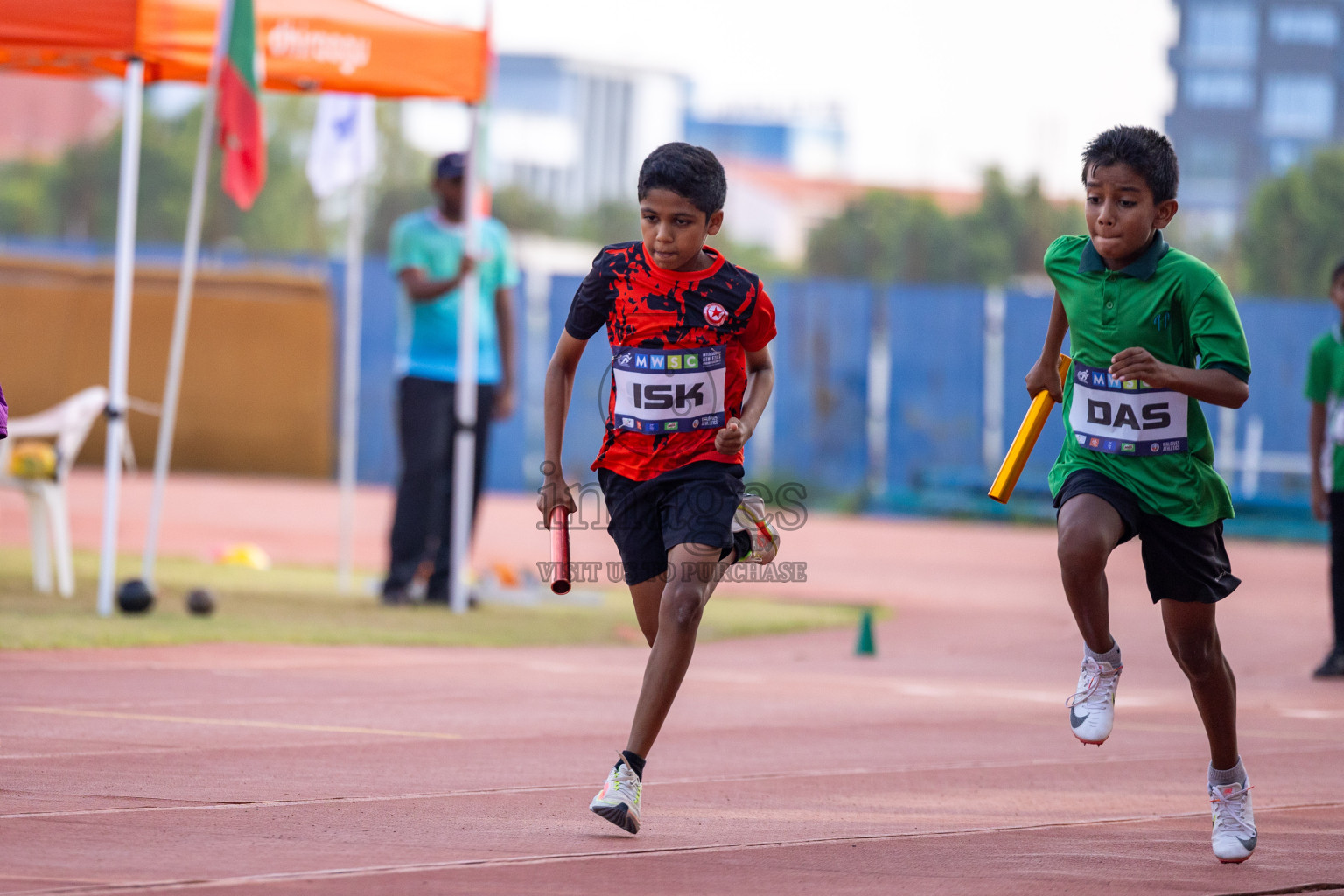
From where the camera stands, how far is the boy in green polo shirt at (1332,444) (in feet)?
30.7

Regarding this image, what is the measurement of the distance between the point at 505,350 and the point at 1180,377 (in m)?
7.36

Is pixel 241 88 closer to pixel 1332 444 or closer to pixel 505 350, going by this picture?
pixel 505 350

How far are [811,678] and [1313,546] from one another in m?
13.5

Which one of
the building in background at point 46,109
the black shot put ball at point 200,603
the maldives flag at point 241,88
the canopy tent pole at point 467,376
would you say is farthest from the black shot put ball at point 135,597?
the building in background at point 46,109

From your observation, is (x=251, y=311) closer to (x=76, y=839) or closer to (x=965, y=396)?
(x=965, y=396)

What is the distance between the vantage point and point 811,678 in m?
8.96

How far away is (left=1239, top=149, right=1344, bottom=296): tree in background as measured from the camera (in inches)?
1144

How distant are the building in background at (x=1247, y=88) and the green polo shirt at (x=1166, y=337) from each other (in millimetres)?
53495

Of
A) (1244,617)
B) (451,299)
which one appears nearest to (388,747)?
(451,299)

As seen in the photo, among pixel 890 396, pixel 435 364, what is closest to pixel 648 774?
pixel 435 364

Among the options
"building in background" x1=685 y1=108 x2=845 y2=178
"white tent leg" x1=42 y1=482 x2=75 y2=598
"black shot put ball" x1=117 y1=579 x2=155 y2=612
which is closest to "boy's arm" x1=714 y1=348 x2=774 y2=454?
"black shot put ball" x1=117 y1=579 x2=155 y2=612

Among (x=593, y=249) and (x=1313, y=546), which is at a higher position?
(x=593, y=249)

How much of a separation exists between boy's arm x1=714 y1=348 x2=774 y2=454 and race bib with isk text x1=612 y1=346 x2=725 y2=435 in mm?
93

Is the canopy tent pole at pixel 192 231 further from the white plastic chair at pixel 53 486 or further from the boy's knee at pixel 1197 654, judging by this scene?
the boy's knee at pixel 1197 654
